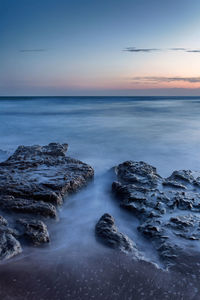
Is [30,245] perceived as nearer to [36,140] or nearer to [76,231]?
[76,231]

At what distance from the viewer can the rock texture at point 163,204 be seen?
8.38 ft

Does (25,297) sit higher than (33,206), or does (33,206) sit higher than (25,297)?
(33,206)

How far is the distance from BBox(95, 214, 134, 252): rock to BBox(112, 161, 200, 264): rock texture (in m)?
0.30

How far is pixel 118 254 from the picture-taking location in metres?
2.32

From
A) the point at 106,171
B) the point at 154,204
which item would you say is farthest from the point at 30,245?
the point at 106,171

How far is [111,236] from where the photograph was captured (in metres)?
2.55

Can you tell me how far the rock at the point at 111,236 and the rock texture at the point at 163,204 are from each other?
0.97ft

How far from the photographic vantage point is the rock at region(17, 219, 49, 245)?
8.04 ft

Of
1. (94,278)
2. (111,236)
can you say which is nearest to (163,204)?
(111,236)

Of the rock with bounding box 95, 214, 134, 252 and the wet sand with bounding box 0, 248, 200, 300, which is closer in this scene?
the wet sand with bounding box 0, 248, 200, 300

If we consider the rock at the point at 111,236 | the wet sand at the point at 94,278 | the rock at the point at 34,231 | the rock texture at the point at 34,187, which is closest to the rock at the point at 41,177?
the rock texture at the point at 34,187

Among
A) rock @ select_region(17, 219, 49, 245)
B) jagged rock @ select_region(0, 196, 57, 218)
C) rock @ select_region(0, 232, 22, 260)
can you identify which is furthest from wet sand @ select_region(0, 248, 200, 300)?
jagged rock @ select_region(0, 196, 57, 218)

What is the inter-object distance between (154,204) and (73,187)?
49.3 inches

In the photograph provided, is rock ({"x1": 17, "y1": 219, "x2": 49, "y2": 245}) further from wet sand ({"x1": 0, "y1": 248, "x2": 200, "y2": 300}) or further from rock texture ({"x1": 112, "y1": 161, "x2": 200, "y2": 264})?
rock texture ({"x1": 112, "y1": 161, "x2": 200, "y2": 264})
